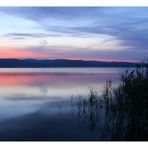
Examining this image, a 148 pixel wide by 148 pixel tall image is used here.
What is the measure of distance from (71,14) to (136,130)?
4.22ft

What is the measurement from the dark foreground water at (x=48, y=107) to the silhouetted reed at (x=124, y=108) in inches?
3.3

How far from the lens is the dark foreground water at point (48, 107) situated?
3777mm

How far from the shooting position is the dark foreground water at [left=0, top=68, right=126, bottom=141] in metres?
3.78

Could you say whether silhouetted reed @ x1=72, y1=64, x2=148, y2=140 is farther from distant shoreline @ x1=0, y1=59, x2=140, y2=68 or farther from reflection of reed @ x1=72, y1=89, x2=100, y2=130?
distant shoreline @ x1=0, y1=59, x2=140, y2=68

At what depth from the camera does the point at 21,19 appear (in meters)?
4.11

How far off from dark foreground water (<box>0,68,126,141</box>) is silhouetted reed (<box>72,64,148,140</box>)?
84 millimetres

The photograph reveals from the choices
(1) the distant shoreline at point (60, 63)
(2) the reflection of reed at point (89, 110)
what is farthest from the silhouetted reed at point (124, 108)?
(1) the distant shoreline at point (60, 63)

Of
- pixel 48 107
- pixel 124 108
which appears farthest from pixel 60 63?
pixel 124 108

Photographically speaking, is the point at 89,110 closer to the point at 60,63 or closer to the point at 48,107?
the point at 48,107

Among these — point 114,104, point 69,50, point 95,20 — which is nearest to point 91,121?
point 114,104

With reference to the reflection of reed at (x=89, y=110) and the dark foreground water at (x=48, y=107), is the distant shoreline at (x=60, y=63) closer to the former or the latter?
the dark foreground water at (x=48, y=107)

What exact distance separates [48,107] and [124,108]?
0.84 m

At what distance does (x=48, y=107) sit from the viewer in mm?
4484

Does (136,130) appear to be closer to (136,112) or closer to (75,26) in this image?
(136,112)
